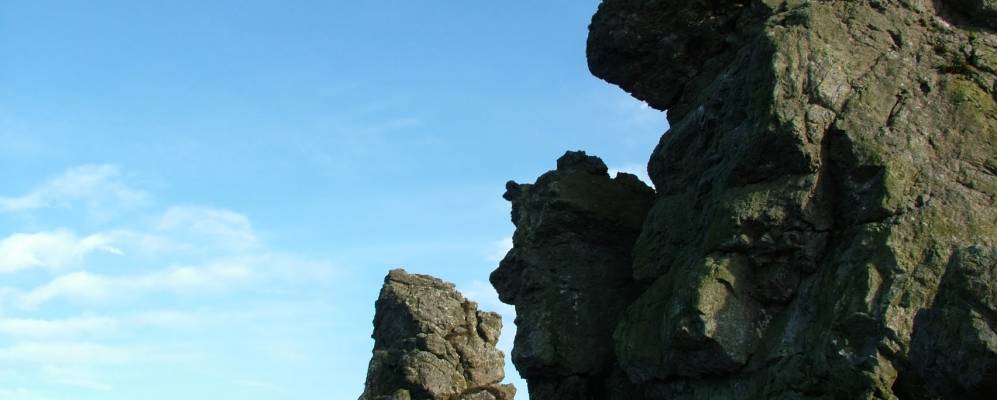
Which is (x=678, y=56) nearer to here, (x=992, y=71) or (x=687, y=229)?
(x=687, y=229)

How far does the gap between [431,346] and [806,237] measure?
32876mm

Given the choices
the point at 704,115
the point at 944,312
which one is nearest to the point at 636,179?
the point at 704,115

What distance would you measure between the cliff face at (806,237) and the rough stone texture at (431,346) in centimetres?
2355

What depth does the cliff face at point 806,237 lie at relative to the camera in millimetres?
17266

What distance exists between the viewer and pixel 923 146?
19.9 m

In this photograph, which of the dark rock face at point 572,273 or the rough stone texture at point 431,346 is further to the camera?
the rough stone texture at point 431,346

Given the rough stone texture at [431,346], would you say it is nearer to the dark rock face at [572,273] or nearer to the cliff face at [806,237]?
the dark rock face at [572,273]

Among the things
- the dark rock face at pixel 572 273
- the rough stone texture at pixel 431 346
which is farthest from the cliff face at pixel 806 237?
the rough stone texture at pixel 431 346

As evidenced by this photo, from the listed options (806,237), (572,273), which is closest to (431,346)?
(572,273)

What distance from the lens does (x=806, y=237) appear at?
66.5 ft

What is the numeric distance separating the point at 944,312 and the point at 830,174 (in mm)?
5429

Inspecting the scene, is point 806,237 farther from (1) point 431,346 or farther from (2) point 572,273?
(1) point 431,346

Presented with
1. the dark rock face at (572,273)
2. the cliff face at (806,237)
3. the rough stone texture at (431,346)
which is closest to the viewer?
the cliff face at (806,237)

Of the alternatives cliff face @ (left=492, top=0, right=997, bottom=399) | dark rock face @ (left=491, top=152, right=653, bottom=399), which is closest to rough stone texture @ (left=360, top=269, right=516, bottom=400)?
dark rock face @ (left=491, top=152, right=653, bottom=399)
